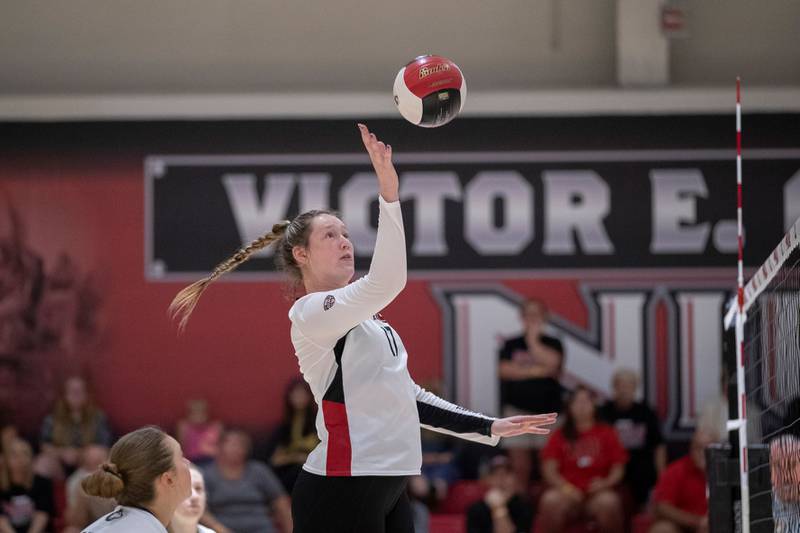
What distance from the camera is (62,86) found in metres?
11.1

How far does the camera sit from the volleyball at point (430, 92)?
443 cm

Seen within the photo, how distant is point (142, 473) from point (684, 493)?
7.01 metres

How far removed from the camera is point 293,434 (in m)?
10.3

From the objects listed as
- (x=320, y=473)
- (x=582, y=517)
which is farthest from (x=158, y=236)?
(x=320, y=473)


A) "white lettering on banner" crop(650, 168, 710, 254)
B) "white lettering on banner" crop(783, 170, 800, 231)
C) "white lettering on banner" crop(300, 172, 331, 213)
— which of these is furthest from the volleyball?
"white lettering on banner" crop(783, 170, 800, 231)

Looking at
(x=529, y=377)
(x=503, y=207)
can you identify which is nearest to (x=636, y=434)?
(x=529, y=377)

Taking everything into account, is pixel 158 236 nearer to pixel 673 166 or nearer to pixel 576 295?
pixel 576 295

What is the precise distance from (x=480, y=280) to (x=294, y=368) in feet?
6.07

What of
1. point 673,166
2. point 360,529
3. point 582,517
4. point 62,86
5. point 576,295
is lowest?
point 582,517

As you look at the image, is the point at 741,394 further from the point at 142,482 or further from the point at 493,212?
the point at 493,212

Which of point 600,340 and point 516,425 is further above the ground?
point 600,340

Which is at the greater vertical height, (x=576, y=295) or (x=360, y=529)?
(x=576, y=295)

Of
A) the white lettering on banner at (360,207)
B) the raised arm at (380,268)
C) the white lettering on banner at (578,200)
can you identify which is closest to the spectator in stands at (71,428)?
the white lettering on banner at (360,207)

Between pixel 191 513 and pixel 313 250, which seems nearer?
pixel 313 250
